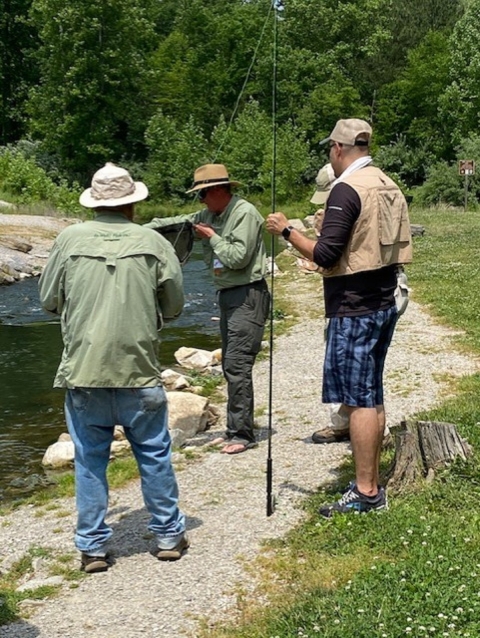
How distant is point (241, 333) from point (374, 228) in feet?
7.71

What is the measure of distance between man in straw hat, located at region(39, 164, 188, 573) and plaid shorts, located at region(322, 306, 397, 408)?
3.14ft

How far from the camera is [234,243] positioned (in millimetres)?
6695

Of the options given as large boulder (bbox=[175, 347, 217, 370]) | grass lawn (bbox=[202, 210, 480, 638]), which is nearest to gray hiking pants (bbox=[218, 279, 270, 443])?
grass lawn (bbox=[202, 210, 480, 638])

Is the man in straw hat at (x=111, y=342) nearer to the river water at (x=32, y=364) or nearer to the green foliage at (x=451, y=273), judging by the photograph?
the river water at (x=32, y=364)

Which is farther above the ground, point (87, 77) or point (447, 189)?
point (87, 77)

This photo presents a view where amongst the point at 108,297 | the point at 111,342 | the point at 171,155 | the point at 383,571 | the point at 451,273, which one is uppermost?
the point at 108,297

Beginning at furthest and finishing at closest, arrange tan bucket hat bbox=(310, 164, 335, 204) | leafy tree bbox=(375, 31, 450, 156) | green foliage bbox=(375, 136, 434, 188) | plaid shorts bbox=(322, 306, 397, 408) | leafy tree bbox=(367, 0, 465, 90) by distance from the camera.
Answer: leafy tree bbox=(367, 0, 465, 90) → leafy tree bbox=(375, 31, 450, 156) → green foliage bbox=(375, 136, 434, 188) → tan bucket hat bbox=(310, 164, 335, 204) → plaid shorts bbox=(322, 306, 397, 408)

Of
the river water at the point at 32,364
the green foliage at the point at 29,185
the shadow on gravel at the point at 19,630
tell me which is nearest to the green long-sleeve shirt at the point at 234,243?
the river water at the point at 32,364

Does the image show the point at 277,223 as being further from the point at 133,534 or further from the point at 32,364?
the point at 32,364

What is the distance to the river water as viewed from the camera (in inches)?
330

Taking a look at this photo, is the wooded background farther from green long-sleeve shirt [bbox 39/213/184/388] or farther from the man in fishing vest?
green long-sleeve shirt [bbox 39/213/184/388]

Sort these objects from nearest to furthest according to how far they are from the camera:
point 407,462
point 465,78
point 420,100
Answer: point 407,462 → point 465,78 → point 420,100

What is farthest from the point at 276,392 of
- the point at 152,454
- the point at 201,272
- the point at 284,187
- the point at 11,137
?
the point at 11,137


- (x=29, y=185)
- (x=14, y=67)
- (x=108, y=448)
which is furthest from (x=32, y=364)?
(x=14, y=67)
